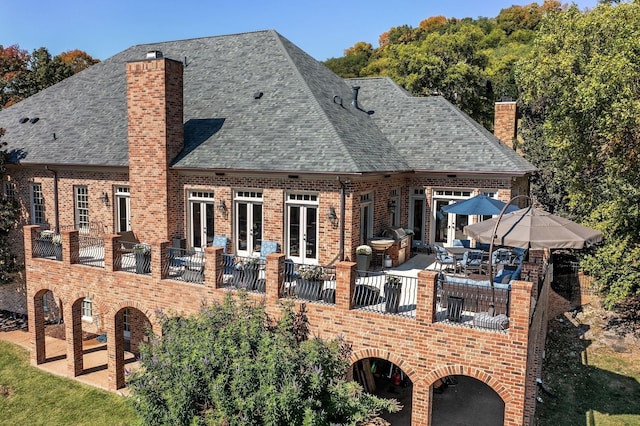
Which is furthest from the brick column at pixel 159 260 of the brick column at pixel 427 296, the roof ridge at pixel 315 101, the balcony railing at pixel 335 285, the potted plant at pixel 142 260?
the brick column at pixel 427 296

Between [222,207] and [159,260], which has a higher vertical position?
[222,207]

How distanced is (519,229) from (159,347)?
26.0 feet

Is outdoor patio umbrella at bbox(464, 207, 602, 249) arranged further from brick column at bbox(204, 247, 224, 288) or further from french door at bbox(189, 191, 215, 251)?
french door at bbox(189, 191, 215, 251)

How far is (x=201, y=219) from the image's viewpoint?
15.6 meters

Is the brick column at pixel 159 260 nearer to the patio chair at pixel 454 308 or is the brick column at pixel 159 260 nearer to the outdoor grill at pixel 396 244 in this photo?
the outdoor grill at pixel 396 244

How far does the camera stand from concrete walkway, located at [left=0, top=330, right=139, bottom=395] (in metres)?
14.4

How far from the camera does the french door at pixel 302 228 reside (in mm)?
13961

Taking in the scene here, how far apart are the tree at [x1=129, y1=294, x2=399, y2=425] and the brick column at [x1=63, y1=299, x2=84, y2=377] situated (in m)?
6.59

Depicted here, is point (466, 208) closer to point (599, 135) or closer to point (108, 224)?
point (599, 135)

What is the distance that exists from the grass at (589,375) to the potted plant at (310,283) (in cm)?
774

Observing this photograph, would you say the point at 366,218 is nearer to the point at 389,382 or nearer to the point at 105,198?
the point at 389,382

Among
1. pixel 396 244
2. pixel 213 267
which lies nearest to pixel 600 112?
pixel 396 244

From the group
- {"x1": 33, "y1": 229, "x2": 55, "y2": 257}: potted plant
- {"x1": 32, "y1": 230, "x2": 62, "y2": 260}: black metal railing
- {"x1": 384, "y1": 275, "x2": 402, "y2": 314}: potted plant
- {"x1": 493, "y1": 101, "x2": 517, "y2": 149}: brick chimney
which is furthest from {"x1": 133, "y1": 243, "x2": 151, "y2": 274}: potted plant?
{"x1": 493, "y1": 101, "x2": 517, "y2": 149}: brick chimney

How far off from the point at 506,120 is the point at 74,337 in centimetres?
1919
